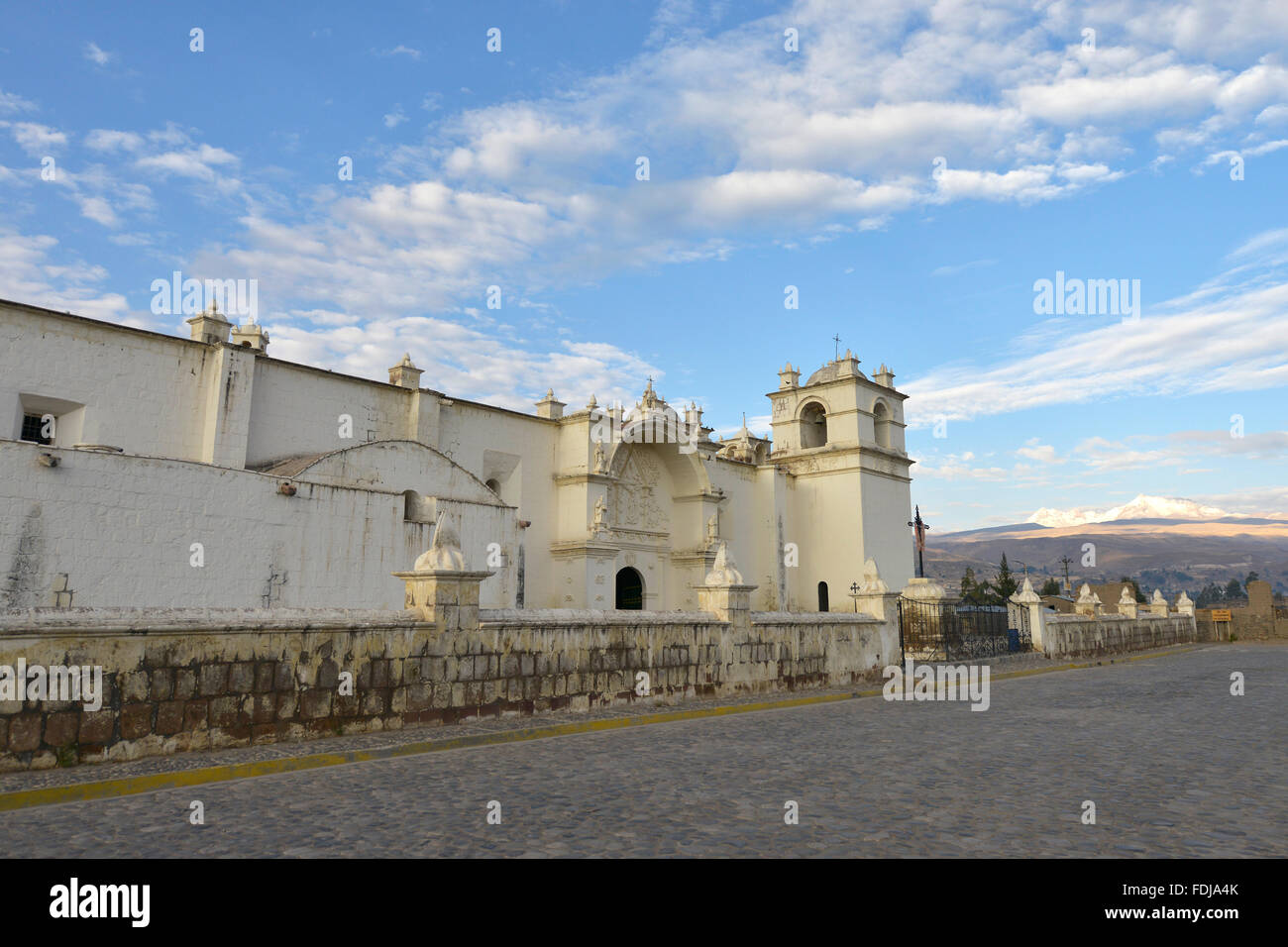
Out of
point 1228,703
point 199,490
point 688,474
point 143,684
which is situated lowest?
point 1228,703

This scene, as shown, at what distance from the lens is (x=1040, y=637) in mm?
23922

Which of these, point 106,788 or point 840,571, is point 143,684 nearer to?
point 106,788

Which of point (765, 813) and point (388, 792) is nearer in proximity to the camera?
point (765, 813)

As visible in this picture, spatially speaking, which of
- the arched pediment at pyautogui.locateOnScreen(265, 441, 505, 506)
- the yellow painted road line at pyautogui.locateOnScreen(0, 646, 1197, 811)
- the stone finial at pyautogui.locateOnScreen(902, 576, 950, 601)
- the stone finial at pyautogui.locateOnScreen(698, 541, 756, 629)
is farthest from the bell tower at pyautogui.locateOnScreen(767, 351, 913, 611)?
the yellow painted road line at pyautogui.locateOnScreen(0, 646, 1197, 811)

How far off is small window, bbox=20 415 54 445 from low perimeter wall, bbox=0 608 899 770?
12.0 metres

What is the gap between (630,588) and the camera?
2814 centimetres

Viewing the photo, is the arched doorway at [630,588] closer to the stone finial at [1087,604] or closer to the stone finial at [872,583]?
the stone finial at [872,583]

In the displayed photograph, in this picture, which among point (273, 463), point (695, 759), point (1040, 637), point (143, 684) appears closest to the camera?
point (143, 684)

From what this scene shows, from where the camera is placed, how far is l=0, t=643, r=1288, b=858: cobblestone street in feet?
15.7

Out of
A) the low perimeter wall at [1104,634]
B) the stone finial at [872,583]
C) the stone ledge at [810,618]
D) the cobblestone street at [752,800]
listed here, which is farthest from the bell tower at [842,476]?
the cobblestone street at [752,800]

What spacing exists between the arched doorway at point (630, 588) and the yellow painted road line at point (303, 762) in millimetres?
15672

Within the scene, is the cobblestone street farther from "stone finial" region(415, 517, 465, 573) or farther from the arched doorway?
the arched doorway
